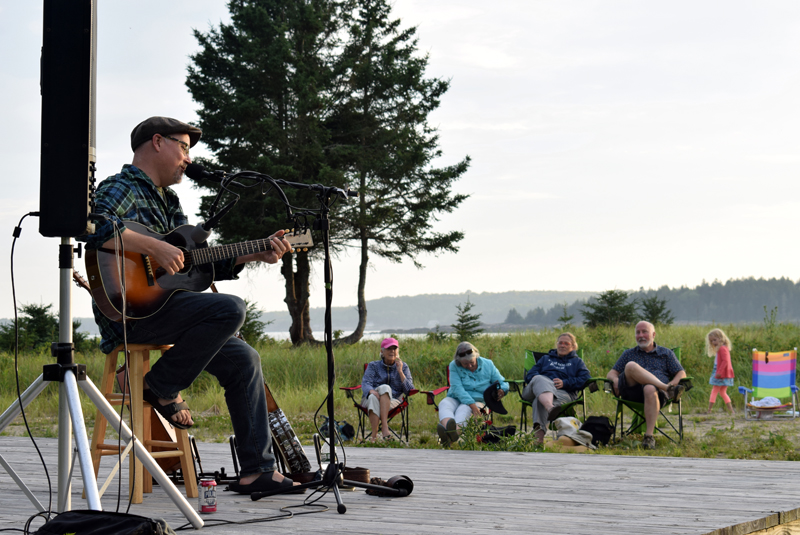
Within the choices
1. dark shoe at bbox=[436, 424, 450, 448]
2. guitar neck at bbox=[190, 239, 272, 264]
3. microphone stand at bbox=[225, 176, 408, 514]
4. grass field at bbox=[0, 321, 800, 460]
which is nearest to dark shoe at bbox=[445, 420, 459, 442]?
dark shoe at bbox=[436, 424, 450, 448]

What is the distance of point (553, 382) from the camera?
6898 millimetres

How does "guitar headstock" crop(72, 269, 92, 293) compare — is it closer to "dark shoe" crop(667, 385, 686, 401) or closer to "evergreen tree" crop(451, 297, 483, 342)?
"dark shoe" crop(667, 385, 686, 401)

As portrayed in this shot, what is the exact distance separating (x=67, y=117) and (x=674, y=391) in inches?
218

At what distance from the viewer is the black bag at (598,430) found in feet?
21.0

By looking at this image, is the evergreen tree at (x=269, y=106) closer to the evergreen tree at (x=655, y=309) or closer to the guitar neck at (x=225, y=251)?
the evergreen tree at (x=655, y=309)

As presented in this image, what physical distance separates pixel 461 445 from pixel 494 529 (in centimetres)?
311

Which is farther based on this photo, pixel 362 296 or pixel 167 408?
pixel 362 296

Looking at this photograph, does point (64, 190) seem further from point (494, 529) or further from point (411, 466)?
point (411, 466)

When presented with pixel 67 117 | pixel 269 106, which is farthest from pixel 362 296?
pixel 67 117

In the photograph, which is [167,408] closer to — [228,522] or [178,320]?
[178,320]

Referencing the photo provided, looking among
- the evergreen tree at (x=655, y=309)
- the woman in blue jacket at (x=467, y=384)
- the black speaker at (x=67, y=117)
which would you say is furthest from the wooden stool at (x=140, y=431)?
the evergreen tree at (x=655, y=309)

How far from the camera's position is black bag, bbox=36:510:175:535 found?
1.96m

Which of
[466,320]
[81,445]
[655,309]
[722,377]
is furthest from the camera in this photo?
[655,309]

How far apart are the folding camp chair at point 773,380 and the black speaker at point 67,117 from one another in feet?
27.4
